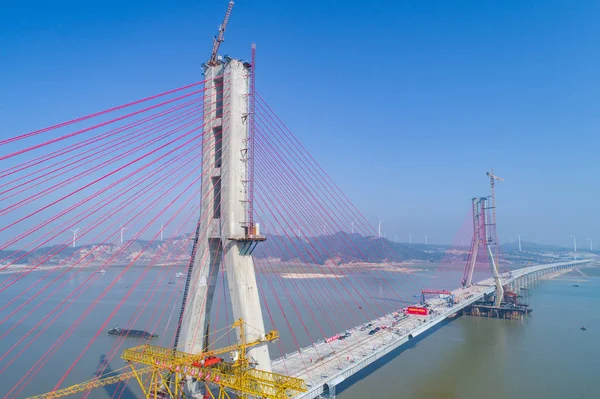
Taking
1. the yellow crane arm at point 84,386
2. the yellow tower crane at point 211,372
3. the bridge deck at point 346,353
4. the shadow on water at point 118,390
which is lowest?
the shadow on water at point 118,390

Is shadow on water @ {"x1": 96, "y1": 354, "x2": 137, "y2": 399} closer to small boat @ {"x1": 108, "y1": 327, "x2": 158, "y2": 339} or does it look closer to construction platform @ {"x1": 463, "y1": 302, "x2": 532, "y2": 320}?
small boat @ {"x1": 108, "y1": 327, "x2": 158, "y2": 339}

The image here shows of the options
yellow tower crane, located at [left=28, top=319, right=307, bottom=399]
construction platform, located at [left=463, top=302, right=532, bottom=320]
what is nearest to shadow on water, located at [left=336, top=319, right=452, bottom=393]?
yellow tower crane, located at [left=28, top=319, right=307, bottom=399]

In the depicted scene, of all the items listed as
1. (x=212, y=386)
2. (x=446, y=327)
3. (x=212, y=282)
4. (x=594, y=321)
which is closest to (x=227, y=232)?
(x=212, y=282)

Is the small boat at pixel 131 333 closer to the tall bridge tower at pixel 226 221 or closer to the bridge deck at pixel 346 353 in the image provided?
the bridge deck at pixel 346 353

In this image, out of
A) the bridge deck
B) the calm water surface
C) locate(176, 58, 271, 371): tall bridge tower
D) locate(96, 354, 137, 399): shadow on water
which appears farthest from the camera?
the calm water surface

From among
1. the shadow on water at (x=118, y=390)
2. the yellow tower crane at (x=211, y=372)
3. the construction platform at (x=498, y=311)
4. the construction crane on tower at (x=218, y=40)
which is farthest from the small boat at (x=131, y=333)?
the construction platform at (x=498, y=311)

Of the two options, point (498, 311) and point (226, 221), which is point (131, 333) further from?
point (498, 311)

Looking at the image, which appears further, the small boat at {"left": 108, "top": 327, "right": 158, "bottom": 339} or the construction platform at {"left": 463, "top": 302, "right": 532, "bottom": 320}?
the construction platform at {"left": 463, "top": 302, "right": 532, "bottom": 320}

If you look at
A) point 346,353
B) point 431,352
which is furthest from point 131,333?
point 431,352
